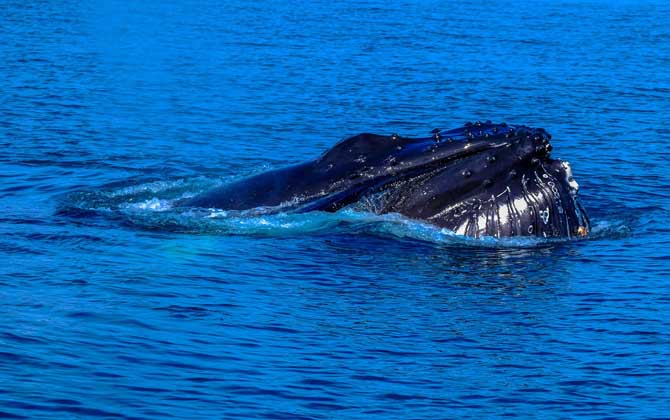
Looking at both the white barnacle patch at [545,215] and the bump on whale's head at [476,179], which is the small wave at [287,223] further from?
the white barnacle patch at [545,215]

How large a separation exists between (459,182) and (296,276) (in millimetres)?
2190

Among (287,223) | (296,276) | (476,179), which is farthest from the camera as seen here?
(287,223)

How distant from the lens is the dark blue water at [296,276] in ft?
33.2

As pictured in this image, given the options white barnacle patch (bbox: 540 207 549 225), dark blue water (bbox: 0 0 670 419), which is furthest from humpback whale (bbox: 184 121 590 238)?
dark blue water (bbox: 0 0 670 419)

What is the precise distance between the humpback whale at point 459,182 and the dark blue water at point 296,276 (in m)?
0.27

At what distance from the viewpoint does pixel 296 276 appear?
13633 millimetres

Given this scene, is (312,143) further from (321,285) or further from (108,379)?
(108,379)

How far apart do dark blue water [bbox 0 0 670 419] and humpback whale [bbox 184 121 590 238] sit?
0.89ft

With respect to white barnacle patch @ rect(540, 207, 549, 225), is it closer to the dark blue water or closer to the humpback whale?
the humpback whale

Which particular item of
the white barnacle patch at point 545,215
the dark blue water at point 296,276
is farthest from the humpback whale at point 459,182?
the dark blue water at point 296,276

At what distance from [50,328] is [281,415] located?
2590mm

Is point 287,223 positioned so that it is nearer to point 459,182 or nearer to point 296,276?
point 296,276

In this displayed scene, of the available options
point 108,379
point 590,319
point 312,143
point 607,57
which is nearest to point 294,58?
point 607,57

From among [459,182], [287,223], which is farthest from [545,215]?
[287,223]
